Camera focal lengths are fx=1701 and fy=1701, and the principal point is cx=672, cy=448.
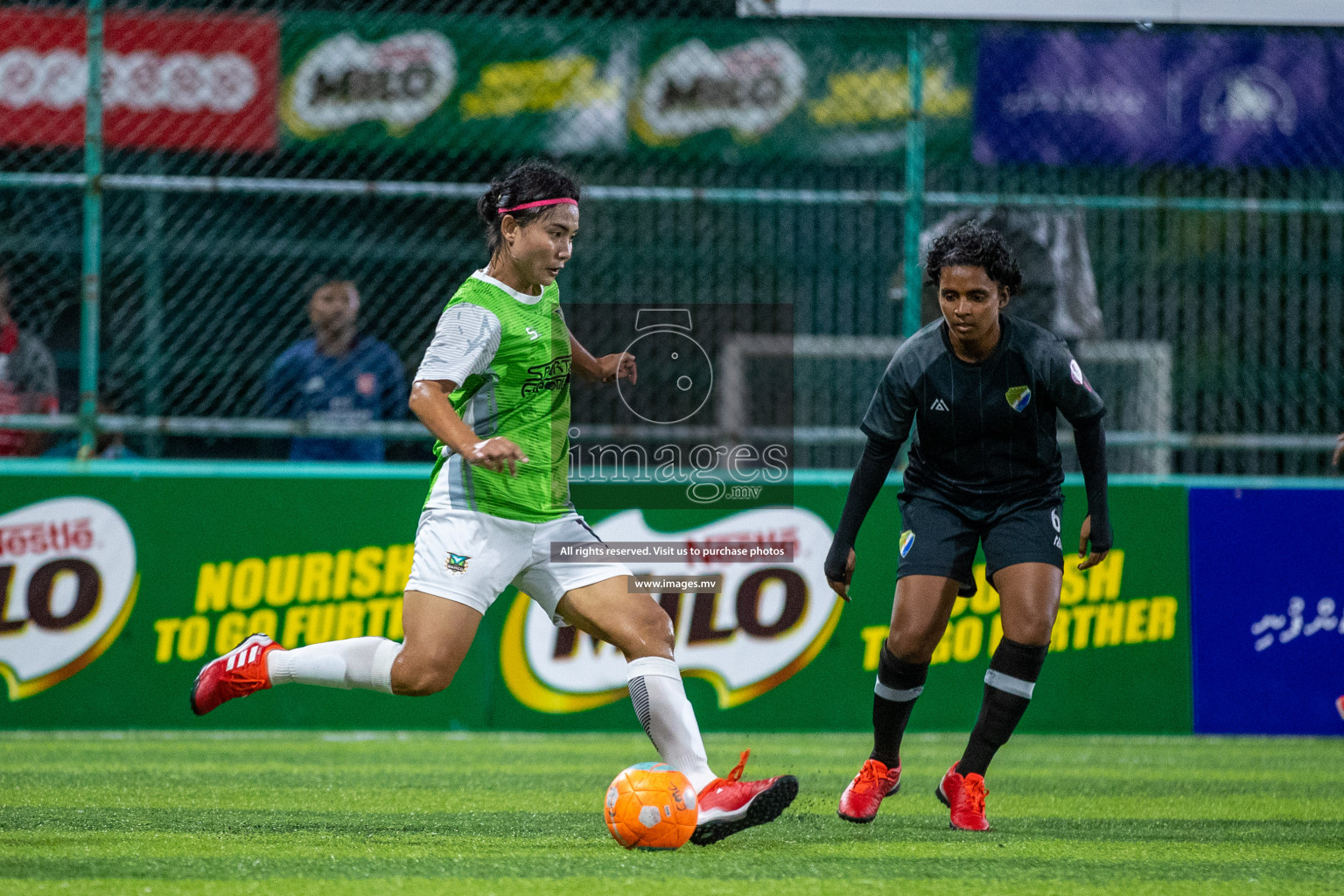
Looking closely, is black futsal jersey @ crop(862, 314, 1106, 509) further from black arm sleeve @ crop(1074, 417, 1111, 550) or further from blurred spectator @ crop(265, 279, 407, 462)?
blurred spectator @ crop(265, 279, 407, 462)

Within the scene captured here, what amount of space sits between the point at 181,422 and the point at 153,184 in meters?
1.19

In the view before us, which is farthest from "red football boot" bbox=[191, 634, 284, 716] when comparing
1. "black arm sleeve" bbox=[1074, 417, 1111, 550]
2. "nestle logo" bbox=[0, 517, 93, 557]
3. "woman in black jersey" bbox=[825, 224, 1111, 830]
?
"nestle logo" bbox=[0, 517, 93, 557]

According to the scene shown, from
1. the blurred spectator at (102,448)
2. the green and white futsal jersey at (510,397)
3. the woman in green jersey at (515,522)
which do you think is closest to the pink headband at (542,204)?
the woman in green jersey at (515,522)

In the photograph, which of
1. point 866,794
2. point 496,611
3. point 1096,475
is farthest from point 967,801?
point 496,611

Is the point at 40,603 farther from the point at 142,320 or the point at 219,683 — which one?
the point at 219,683

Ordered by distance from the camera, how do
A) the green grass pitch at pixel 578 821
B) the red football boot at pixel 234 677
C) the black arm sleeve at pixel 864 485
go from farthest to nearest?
the black arm sleeve at pixel 864 485 < the red football boot at pixel 234 677 < the green grass pitch at pixel 578 821

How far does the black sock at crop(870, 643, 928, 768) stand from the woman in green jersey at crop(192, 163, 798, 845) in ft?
3.37

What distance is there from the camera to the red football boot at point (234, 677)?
17.3 ft

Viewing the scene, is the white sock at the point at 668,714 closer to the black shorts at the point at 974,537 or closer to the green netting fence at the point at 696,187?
the black shorts at the point at 974,537

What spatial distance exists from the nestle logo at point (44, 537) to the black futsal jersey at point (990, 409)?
4.48 m

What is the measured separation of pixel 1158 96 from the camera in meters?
9.20

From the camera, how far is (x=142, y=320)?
890 cm

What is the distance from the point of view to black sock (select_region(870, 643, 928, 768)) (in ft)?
19.2

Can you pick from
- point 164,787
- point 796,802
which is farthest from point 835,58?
point 164,787
